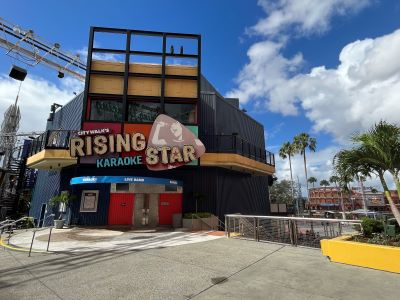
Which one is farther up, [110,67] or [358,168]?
[110,67]

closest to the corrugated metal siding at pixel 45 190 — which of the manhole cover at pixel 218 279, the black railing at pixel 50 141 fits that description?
the black railing at pixel 50 141

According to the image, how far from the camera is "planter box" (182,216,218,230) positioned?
17766 mm

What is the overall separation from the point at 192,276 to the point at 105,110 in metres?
14.8

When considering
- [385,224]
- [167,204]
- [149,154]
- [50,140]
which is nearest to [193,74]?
[149,154]

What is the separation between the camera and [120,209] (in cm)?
1923

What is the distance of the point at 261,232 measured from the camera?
11.6 meters

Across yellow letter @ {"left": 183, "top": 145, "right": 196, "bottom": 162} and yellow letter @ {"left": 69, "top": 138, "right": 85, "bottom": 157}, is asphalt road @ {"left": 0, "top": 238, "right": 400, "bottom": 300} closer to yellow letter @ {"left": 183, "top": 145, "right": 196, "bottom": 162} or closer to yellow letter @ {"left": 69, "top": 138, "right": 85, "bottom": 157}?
yellow letter @ {"left": 69, "top": 138, "right": 85, "bottom": 157}

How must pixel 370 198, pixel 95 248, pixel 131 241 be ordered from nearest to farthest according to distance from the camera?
pixel 95 248 < pixel 131 241 < pixel 370 198

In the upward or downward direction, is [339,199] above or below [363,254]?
above

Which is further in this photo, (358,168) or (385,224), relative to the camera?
(358,168)

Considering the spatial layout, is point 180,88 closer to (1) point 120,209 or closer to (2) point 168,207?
(2) point 168,207

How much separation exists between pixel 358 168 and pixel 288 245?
4.22 metres

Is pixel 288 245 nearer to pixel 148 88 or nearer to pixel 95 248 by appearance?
pixel 95 248

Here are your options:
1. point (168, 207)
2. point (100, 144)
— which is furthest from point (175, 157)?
point (100, 144)
